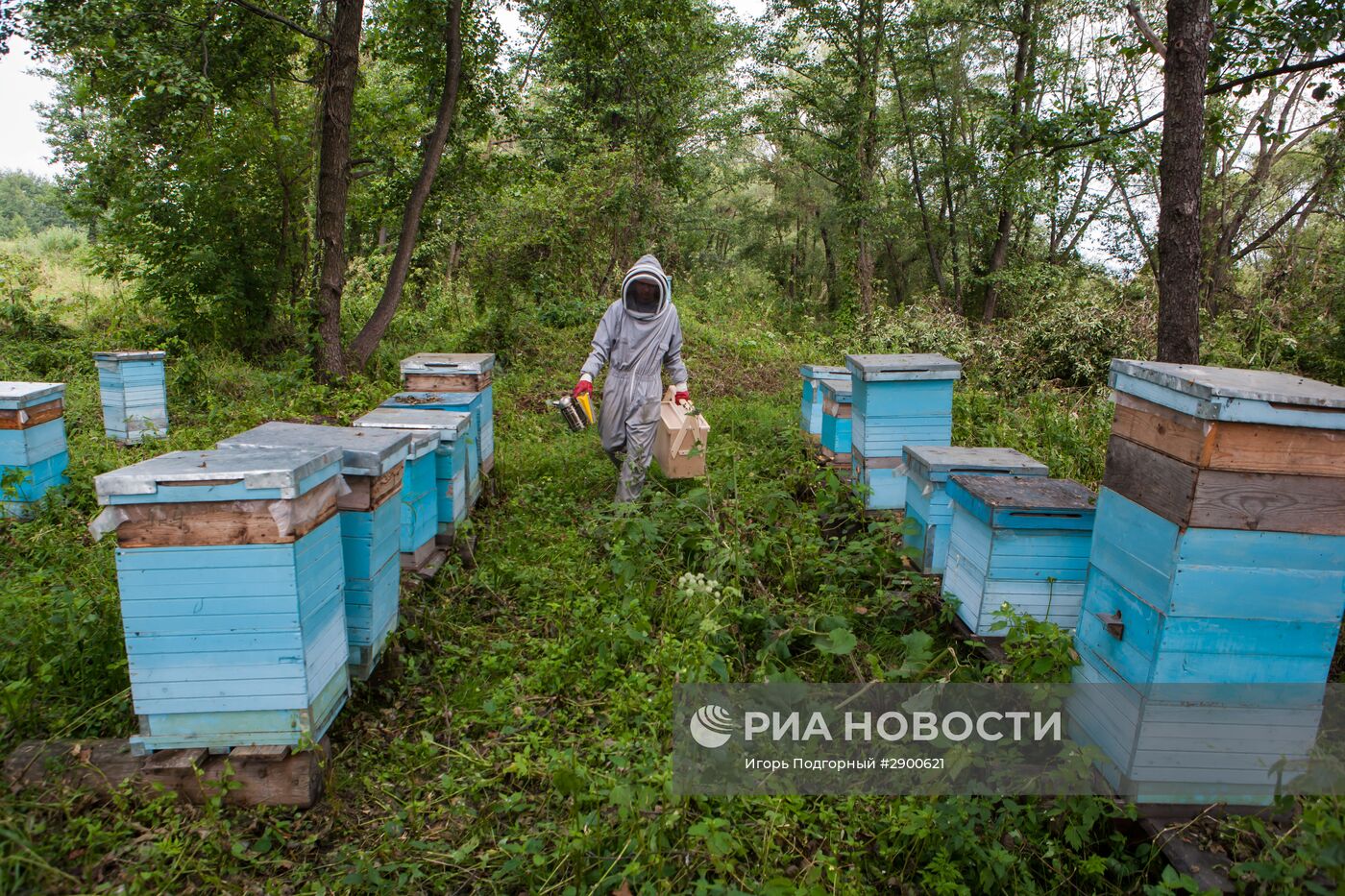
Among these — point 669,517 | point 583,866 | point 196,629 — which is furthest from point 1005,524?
point 196,629

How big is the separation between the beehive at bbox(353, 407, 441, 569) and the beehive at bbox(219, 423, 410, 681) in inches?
20.2

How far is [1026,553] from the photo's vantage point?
2971 mm

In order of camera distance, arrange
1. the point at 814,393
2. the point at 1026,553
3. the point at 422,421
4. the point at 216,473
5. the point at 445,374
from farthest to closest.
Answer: the point at 814,393 → the point at 445,374 → the point at 422,421 → the point at 1026,553 → the point at 216,473

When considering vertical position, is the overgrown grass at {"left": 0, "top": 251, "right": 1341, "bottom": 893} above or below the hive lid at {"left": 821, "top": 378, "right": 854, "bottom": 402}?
below

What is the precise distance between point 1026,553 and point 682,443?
8.71ft

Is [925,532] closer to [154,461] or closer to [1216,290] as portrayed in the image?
[154,461]

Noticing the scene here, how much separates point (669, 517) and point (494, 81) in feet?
22.7

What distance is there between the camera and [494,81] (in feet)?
Result: 30.4

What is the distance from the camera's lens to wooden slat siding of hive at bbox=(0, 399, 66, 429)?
15.5 feet

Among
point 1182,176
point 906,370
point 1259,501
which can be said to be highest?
point 1182,176

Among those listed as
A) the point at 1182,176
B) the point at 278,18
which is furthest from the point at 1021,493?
the point at 278,18

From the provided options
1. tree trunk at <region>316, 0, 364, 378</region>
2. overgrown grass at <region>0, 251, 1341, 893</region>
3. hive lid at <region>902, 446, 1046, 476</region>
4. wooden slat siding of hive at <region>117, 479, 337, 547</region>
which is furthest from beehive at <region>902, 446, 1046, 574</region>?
tree trunk at <region>316, 0, 364, 378</region>

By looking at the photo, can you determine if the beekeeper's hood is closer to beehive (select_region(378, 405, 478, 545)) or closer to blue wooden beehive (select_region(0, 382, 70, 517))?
beehive (select_region(378, 405, 478, 545))

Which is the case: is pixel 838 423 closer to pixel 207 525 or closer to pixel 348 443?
pixel 348 443
